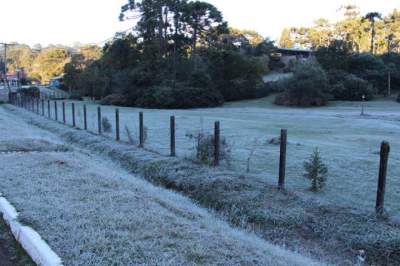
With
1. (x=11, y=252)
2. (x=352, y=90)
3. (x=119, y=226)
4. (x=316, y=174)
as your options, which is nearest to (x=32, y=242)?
(x=11, y=252)

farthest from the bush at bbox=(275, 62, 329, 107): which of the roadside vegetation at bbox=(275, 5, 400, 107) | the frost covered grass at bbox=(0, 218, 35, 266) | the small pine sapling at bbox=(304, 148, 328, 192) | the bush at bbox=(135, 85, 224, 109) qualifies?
the frost covered grass at bbox=(0, 218, 35, 266)

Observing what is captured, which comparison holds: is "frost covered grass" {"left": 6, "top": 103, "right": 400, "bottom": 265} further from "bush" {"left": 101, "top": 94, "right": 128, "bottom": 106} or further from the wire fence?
"bush" {"left": 101, "top": 94, "right": 128, "bottom": 106}

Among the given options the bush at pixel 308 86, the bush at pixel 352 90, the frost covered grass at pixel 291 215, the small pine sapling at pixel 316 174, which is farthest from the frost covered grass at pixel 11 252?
the bush at pixel 352 90

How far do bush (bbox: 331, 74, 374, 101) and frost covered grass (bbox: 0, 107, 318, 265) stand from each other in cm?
4135

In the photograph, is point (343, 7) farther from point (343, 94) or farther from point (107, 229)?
point (107, 229)

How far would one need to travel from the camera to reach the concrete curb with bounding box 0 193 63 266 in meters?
3.98

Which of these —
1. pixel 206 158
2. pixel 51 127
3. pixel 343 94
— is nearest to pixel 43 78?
pixel 343 94

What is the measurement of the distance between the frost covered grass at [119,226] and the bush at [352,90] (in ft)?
136

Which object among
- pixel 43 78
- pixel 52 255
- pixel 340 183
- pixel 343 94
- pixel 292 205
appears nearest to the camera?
pixel 52 255

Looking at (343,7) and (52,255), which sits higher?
(343,7)

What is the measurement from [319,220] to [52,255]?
3.51m

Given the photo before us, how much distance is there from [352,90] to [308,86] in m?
6.32

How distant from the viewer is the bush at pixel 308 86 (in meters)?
42.8

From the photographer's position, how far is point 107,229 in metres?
4.73
